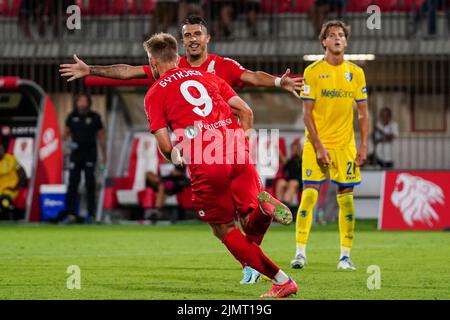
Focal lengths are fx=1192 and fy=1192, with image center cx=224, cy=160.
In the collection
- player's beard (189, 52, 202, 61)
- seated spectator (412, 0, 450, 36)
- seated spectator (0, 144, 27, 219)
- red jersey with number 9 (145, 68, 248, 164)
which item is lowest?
seated spectator (0, 144, 27, 219)

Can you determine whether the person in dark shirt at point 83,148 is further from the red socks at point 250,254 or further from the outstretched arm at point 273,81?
the red socks at point 250,254

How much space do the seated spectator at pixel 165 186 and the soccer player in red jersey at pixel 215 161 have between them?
11863 mm

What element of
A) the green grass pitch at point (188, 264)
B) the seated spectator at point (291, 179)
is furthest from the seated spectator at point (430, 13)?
the green grass pitch at point (188, 264)

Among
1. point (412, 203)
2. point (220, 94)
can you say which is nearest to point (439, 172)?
point (412, 203)

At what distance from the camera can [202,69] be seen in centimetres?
984

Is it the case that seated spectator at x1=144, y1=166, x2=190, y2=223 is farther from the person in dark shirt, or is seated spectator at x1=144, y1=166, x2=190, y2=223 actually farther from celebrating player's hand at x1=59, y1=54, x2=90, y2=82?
celebrating player's hand at x1=59, y1=54, x2=90, y2=82

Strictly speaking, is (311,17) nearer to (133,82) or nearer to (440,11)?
(440,11)

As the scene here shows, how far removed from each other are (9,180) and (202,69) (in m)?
11.3

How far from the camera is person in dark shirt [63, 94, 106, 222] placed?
794 inches

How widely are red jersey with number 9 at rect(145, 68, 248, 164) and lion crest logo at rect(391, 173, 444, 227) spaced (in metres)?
10.2

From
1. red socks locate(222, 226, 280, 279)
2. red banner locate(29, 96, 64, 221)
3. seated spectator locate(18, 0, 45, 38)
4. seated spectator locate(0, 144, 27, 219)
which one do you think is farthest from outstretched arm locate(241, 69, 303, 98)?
seated spectator locate(18, 0, 45, 38)

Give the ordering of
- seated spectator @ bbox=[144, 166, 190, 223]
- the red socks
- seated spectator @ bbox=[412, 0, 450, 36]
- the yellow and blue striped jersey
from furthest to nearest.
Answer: seated spectator @ bbox=[412, 0, 450, 36], seated spectator @ bbox=[144, 166, 190, 223], the yellow and blue striped jersey, the red socks

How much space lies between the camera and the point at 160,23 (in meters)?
23.0

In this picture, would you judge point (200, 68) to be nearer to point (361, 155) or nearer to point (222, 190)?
point (222, 190)
